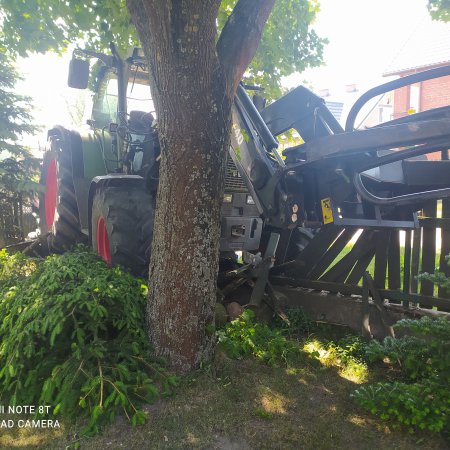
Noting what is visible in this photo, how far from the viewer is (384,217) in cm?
356

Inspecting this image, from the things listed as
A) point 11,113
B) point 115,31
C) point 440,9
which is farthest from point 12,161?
point 440,9

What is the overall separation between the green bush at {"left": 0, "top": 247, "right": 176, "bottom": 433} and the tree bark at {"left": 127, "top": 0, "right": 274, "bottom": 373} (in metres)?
0.21

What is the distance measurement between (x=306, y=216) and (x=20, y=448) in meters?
2.29

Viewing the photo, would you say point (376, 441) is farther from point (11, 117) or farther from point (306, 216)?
point (11, 117)

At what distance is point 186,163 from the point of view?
2.73 meters

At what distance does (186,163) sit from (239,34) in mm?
910

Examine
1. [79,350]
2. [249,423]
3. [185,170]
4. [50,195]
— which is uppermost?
[185,170]

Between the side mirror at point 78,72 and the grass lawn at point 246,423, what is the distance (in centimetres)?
331

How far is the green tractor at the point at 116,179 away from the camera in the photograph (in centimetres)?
382

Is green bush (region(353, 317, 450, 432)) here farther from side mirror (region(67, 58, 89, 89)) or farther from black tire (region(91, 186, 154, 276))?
side mirror (region(67, 58, 89, 89))

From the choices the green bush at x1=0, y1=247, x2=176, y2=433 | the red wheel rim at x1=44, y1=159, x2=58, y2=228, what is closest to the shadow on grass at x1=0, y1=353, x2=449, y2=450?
the green bush at x1=0, y1=247, x2=176, y2=433

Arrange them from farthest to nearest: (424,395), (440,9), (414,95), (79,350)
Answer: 1. (414,95)
2. (440,9)
3. (79,350)
4. (424,395)

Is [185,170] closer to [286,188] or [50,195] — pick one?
[286,188]

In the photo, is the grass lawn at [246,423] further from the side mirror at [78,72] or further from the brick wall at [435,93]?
the brick wall at [435,93]
